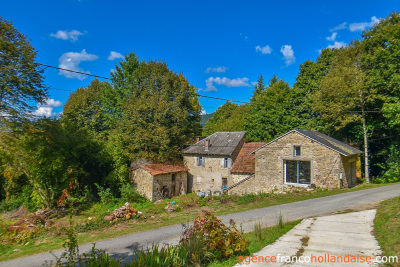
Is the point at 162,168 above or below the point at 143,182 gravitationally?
above

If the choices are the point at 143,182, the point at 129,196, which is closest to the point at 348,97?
the point at 143,182

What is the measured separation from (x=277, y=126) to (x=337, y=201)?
22.0 m

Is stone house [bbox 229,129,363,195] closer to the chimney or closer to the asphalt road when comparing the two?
the asphalt road

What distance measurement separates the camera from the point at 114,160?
25078 millimetres

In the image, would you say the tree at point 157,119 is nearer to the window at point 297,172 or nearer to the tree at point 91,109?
the tree at point 91,109

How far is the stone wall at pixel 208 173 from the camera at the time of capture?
28.8 m

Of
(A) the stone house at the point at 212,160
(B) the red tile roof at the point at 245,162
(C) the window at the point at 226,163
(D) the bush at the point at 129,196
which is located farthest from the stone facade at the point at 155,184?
(B) the red tile roof at the point at 245,162

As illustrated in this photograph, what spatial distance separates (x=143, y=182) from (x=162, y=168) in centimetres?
295

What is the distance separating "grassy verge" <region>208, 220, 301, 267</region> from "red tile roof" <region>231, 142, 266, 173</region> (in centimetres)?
1674

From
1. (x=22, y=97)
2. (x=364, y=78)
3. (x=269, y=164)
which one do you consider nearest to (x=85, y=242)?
(x=22, y=97)

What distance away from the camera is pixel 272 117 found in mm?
34812

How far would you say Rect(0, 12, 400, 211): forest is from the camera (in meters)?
16.3

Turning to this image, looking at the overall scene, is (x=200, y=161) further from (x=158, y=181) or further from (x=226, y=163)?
(x=158, y=181)

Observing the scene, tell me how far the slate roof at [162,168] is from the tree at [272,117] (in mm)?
12435
